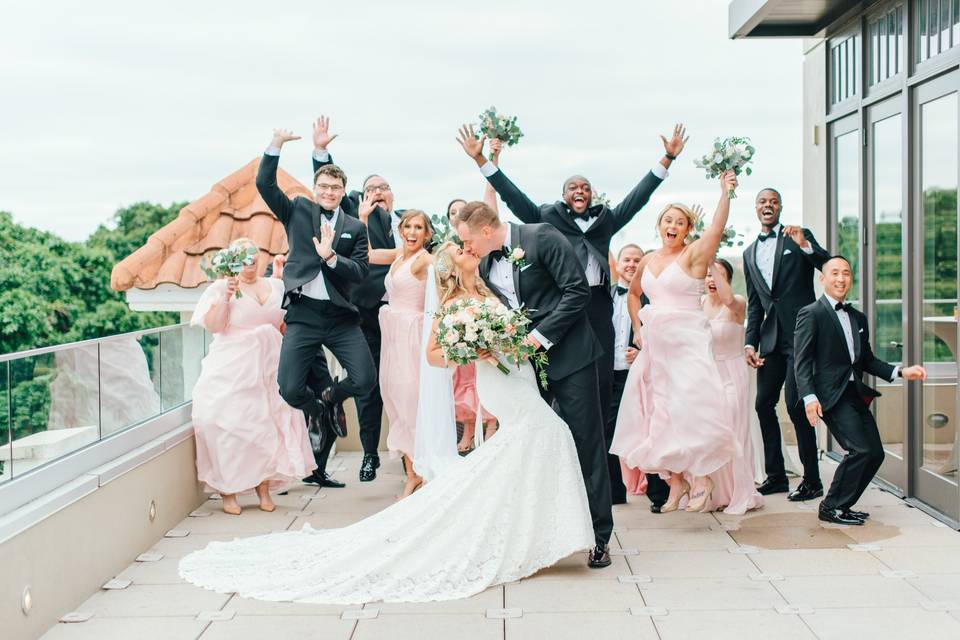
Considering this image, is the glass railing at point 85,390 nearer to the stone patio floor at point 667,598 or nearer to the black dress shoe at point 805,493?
the stone patio floor at point 667,598

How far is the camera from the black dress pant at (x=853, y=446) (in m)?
6.57

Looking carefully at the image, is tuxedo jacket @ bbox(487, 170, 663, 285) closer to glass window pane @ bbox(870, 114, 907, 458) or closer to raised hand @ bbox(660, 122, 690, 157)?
raised hand @ bbox(660, 122, 690, 157)

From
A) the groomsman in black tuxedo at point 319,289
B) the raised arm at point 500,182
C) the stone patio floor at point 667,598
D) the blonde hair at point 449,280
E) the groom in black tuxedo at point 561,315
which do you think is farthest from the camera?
the groomsman in black tuxedo at point 319,289

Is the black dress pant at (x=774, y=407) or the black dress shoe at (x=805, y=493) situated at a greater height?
the black dress pant at (x=774, y=407)

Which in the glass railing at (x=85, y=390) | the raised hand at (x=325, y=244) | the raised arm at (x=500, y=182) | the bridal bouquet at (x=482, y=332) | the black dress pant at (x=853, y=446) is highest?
the raised arm at (x=500, y=182)

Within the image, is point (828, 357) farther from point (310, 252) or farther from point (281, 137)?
point (281, 137)

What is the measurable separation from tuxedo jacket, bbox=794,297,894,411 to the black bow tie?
7.03 feet

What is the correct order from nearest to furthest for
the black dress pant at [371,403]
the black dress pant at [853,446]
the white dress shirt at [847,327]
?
1. the black dress pant at [853,446]
2. the white dress shirt at [847,327]
3. the black dress pant at [371,403]

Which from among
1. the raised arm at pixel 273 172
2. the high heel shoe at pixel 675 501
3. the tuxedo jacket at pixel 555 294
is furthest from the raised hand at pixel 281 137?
the high heel shoe at pixel 675 501

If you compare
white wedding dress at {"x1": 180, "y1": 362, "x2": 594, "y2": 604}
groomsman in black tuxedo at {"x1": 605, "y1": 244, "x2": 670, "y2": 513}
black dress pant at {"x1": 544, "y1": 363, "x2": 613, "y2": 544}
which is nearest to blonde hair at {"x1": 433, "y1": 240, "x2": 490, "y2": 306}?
white wedding dress at {"x1": 180, "y1": 362, "x2": 594, "y2": 604}

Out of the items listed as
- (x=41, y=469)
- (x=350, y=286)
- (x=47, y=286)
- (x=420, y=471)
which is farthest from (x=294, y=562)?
(x=47, y=286)

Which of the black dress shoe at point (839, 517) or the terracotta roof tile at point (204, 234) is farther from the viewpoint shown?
the terracotta roof tile at point (204, 234)

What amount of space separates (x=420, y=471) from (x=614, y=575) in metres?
2.07

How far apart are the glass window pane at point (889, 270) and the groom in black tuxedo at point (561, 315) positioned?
2.92 metres
